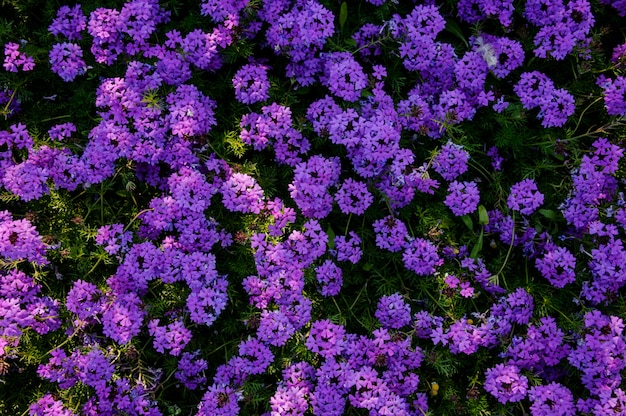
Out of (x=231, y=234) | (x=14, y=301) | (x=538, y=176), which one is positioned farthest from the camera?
(x=538, y=176)

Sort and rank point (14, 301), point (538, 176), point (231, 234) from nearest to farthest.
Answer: point (14, 301)
point (231, 234)
point (538, 176)

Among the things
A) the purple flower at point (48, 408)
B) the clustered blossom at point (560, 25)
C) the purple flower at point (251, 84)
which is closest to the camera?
the purple flower at point (48, 408)

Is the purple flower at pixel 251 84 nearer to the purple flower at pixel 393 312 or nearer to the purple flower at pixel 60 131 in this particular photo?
the purple flower at pixel 60 131

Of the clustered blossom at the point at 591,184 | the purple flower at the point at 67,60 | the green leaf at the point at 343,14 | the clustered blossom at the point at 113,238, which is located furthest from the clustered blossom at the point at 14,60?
the clustered blossom at the point at 591,184

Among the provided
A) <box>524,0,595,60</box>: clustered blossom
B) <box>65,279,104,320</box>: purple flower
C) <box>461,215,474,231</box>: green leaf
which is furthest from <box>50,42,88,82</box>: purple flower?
<box>524,0,595,60</box>: clustered blossom

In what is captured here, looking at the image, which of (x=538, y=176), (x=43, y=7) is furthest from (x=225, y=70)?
(x=538, y=176)

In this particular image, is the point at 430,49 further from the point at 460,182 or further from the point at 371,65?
the point at 460,182

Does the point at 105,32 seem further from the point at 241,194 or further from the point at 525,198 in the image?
the point at 525,198
